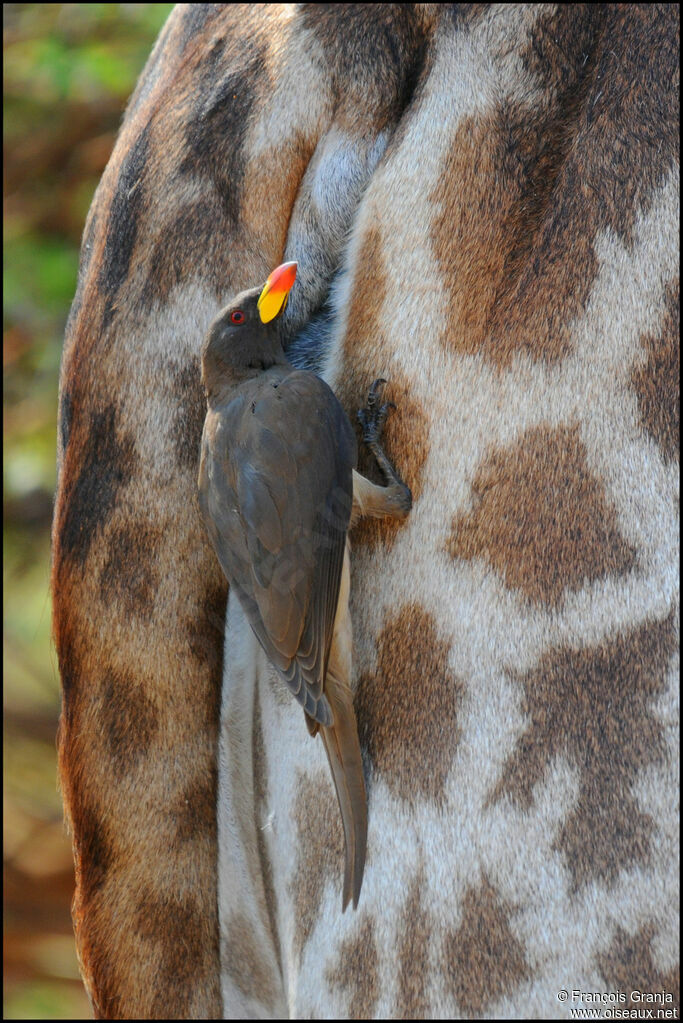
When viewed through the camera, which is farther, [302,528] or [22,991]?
[22,991]

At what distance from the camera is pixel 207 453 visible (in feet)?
3.93

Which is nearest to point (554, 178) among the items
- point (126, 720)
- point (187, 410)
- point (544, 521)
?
point (544, 521)

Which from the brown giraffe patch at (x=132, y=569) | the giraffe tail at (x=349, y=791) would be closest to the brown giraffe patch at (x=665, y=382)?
the giraffe tail at (x=349, y=791)

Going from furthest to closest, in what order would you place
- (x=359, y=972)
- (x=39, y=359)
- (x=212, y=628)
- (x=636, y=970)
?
(x=39, y=359), (x=212, y=628), (x=359, y=972), (x=636, y=970)

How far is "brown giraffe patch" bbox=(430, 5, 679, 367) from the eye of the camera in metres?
1.10

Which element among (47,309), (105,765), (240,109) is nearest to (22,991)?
(47,309)

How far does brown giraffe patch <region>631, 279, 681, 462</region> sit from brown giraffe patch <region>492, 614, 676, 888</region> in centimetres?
17

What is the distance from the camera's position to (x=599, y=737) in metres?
1.07

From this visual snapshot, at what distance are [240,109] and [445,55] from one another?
216mm

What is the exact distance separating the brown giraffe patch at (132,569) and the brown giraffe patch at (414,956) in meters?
0.39

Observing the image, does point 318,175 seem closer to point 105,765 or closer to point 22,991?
point 105,765

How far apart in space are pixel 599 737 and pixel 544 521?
0.20 meters

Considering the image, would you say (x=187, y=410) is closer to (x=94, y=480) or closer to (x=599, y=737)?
(x=94, y=480)

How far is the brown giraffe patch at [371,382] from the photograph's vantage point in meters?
1.15
